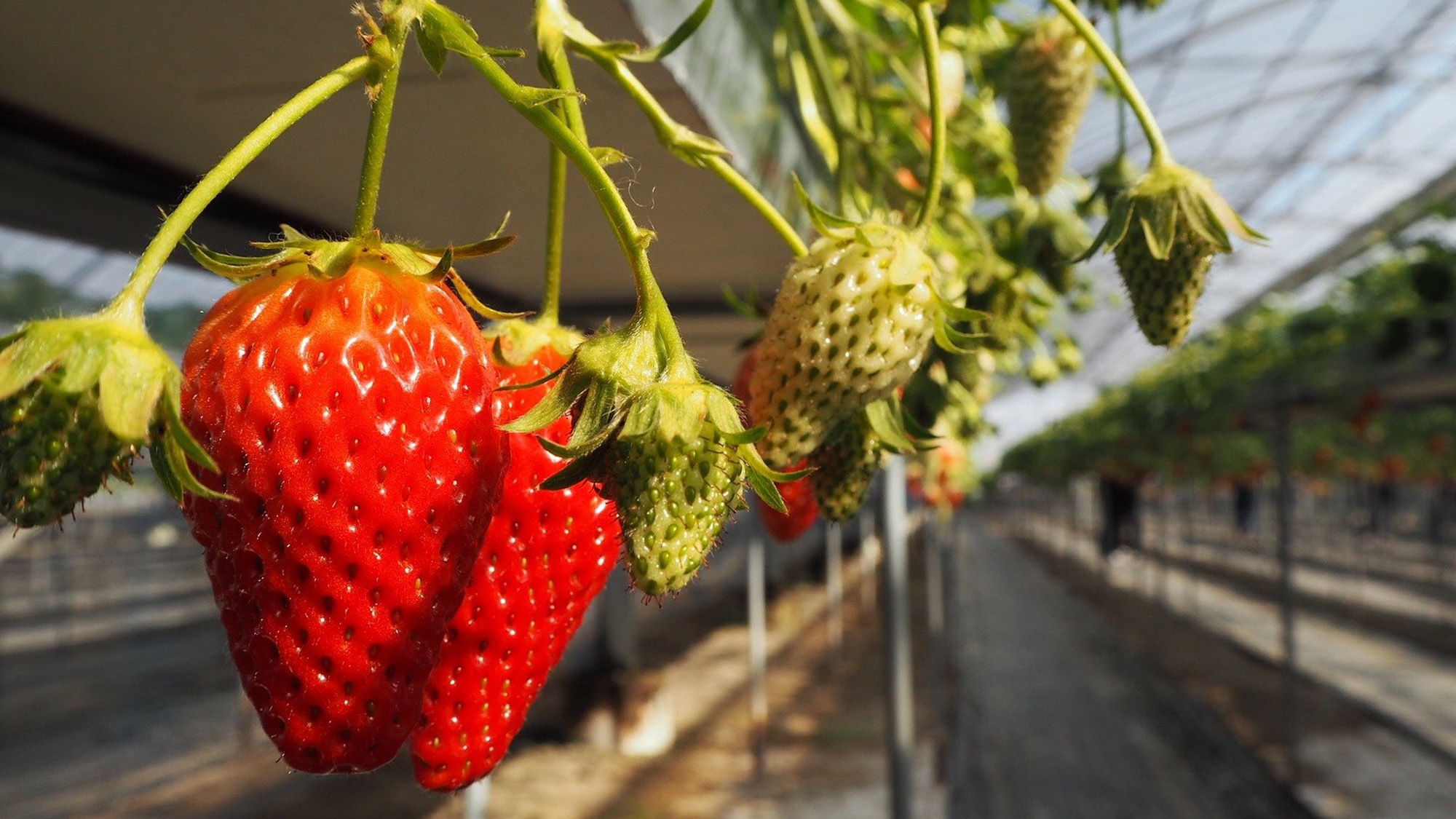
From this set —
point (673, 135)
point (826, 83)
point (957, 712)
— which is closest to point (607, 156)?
point (673, 135)

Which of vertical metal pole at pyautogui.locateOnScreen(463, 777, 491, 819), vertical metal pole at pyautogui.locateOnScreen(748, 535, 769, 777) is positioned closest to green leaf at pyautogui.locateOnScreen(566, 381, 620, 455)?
vertical metal pole at pyautogui.locateOnScreen(463, 777, 491, 819)

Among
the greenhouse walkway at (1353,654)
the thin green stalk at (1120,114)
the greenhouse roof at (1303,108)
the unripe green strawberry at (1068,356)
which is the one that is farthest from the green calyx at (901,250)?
the greenhouse roof at (1303,108)

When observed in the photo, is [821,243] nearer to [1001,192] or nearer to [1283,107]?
[1001,192]

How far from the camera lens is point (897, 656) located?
1991 millimetres

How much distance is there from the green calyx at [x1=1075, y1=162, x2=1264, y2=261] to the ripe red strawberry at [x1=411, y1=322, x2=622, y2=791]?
24 centimetres

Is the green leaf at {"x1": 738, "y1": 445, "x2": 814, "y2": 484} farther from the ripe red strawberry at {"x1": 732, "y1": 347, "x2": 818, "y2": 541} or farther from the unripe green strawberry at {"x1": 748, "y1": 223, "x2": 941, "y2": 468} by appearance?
the ripe red strawberry at {"x1": 732, "y1": 347, "x2": 818, "y2": 541}

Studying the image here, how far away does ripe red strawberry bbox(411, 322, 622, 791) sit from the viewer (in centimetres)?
37

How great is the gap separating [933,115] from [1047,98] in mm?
415

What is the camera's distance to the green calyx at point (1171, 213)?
436mm

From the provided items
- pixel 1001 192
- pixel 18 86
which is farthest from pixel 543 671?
pixel 1001 192

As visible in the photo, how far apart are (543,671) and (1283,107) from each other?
13.5 metres

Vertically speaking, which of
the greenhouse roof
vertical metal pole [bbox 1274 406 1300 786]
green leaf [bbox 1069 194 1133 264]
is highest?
the greenhouse roof

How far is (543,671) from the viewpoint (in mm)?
403

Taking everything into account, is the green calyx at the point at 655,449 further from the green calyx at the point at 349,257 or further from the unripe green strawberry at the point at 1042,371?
the unripe green strawberry at the point at 1042,371
